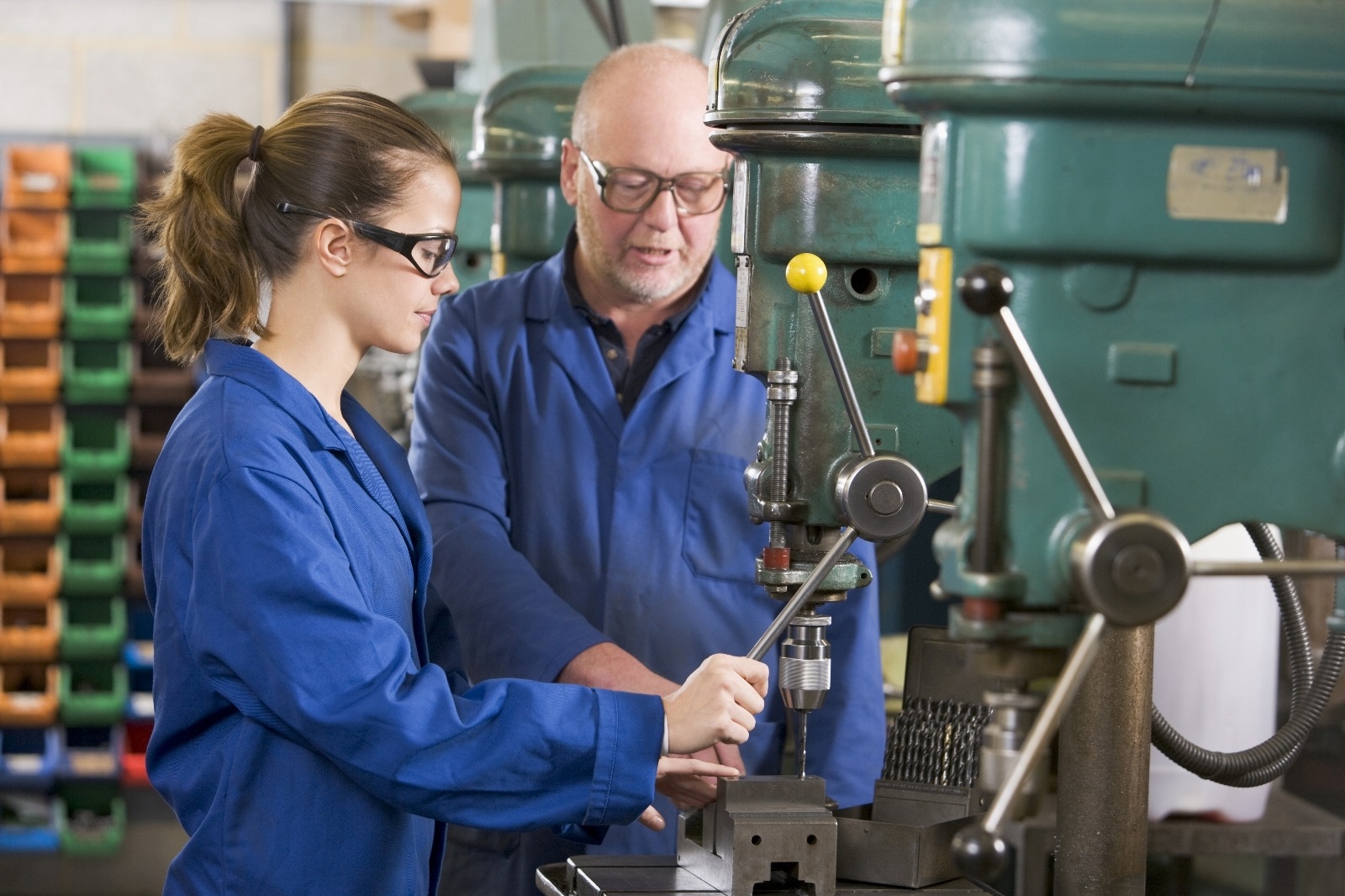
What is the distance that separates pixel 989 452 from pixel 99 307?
4.57 m

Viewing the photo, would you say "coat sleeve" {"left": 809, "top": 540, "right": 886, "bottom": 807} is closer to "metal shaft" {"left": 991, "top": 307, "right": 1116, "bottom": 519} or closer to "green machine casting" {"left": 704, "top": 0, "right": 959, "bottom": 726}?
"green machine casting" {"left": 704, "top": 0, "right": 959, "bottom": 726}

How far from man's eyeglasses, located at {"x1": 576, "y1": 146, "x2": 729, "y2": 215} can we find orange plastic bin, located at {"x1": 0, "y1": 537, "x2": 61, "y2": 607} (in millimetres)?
3537

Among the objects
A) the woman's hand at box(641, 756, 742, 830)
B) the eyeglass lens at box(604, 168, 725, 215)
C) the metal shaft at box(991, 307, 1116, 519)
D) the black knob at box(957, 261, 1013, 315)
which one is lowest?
the woman's hand at box(641, 756, 742, 830)

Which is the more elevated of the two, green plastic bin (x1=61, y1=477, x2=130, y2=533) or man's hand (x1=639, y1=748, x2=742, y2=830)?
man's hand (x1=639, y1=748, x2=742, y2=830)

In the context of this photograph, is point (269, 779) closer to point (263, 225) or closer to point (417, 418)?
point (263, 225)

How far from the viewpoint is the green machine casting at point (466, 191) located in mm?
3292

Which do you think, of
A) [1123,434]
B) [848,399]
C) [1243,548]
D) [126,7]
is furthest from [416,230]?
[126,7]

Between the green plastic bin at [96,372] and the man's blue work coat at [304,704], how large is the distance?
3.75 meters

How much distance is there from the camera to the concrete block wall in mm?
5836

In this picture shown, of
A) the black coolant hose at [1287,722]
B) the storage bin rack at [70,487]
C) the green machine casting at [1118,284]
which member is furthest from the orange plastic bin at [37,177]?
the green machine casting at [1118,284]

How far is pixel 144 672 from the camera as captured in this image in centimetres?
520

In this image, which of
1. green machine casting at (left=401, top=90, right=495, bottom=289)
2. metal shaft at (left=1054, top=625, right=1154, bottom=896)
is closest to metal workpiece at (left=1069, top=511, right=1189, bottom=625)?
metal shaft at (left=1054, top=625, right=1154, bottom=896)

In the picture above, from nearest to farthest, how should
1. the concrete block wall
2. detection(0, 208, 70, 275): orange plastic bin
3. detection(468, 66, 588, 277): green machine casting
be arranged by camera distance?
detection(468, 66, 588, 277): green machine casting, detection(0, 208, 70, 275): orange plastic bin, the concrete block wall

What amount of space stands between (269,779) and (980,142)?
90 cm
